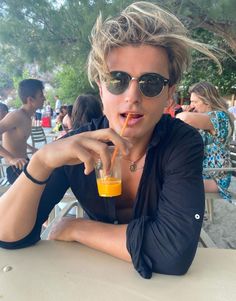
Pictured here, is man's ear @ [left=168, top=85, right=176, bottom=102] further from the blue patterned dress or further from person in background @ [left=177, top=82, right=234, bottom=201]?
the blue patterned dress

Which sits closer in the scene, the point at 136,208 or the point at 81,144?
the point at 81,144

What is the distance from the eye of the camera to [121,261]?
3.45 feet

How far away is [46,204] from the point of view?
1.32 meters

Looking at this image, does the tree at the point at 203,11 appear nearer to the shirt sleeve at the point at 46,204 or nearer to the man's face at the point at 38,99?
the man's face at the point at 38,99

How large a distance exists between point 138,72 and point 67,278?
761mm

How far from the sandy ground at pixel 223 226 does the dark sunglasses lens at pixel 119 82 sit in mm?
2094

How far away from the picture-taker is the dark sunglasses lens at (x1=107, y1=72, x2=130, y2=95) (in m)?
1.23

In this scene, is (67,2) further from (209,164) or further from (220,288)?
(220,288)

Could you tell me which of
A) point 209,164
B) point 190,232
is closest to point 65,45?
point 209,164

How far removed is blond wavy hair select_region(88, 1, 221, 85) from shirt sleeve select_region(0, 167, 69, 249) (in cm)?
46

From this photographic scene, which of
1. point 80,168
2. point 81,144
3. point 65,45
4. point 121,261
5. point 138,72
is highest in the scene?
point 65,45

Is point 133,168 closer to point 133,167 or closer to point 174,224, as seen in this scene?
point 133,167

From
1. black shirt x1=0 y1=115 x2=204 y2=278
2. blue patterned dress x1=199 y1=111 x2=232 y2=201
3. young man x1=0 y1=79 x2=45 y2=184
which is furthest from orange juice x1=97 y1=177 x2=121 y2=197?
young man x1=0 y1=79 x2=45 y2=184

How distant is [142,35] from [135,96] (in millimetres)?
243
